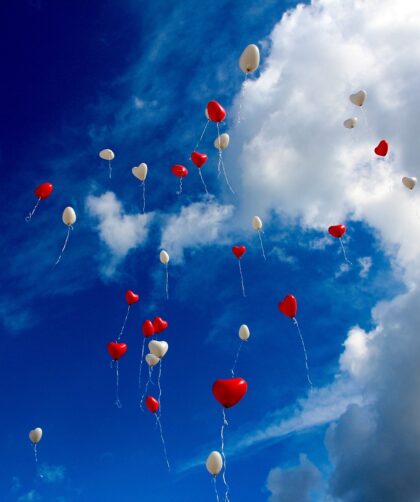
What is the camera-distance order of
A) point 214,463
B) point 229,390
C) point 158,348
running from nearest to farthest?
point 229,390 → point 214,463 → point 158,348

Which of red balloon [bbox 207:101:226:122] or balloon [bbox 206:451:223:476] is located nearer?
balloon [bbox 206:451:223:476]

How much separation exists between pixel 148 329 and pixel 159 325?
1.26 feet

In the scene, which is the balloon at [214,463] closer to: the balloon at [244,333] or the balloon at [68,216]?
the balloon at [244,333]

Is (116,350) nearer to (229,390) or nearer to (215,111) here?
(229,390)

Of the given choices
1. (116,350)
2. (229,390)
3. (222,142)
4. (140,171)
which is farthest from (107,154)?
(229,390)

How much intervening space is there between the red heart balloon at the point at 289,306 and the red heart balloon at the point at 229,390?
3138 millimetres

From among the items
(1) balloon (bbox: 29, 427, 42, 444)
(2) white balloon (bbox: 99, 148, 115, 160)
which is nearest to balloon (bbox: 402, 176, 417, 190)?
(2) white balloon (bbox: 99, 148, 115, 160)

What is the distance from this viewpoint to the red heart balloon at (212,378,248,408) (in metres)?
9.96

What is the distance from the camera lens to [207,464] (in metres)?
11.0

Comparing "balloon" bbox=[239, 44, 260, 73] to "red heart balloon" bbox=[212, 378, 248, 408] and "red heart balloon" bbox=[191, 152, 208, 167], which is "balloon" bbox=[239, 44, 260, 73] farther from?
"red heart balloon" bbox=[212, 378, 248, 408]

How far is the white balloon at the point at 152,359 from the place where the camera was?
511 inches

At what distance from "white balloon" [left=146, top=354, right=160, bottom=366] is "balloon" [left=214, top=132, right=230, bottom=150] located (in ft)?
19.5

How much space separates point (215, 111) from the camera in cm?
1200

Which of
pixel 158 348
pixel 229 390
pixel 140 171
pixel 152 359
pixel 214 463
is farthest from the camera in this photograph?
pixel 140 171
